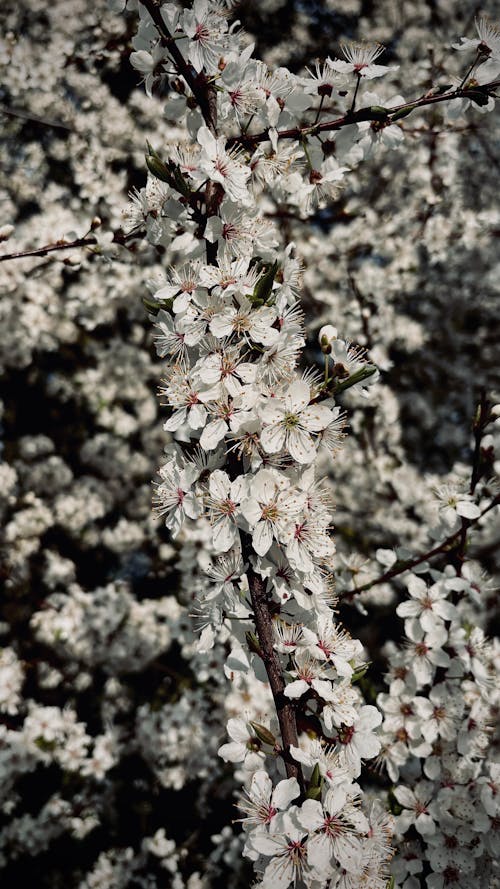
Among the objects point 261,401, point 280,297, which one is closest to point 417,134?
point 280,297

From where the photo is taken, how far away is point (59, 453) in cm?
641

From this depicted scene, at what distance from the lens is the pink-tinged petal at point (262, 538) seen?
131cm

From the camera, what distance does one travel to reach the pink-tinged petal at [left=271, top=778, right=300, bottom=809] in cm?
127

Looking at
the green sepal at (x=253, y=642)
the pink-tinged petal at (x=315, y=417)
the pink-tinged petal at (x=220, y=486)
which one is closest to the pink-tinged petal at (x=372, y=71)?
the pink-tinged petal at (x=315, y=417)

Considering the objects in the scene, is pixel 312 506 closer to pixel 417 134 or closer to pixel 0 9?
pixel 417 134

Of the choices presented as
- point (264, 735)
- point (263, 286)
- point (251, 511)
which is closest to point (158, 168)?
point (263, 286)

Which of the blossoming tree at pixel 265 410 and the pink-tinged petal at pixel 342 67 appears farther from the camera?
the pink-tinged petal at pixel 342 67

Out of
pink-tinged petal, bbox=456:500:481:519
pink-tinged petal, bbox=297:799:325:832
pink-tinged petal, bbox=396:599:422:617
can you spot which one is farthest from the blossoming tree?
pink-tinged petal, bbox=456:500:481:519

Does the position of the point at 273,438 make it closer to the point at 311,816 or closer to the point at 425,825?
the point at 311,816

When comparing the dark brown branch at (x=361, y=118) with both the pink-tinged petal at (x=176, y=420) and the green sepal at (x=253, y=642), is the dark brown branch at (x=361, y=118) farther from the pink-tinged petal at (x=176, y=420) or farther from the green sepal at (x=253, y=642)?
the green sepal at (x=253, y=642)

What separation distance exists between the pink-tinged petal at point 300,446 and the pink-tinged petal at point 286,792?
0.72 m

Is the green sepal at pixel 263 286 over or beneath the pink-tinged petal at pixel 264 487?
over

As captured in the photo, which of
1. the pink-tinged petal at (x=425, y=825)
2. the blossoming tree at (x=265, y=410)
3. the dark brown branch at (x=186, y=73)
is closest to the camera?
the blossoming tree at (x=265, y=410)

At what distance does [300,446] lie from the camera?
1340 mm
